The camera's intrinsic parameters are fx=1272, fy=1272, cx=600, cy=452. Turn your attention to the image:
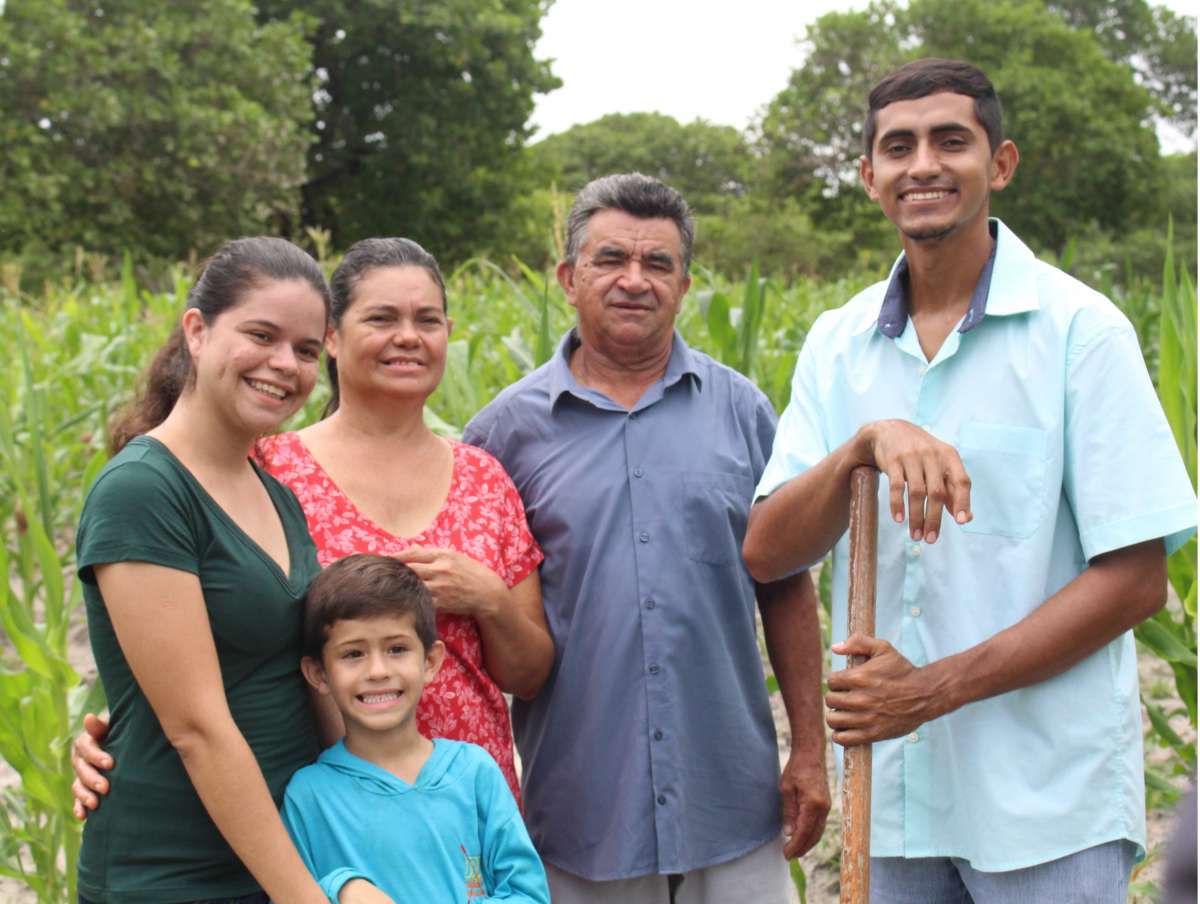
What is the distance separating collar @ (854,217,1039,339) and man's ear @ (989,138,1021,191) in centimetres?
6

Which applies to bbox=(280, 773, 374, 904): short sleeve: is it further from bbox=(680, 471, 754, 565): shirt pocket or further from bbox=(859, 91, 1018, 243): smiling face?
bbox=(859, 91, 1018, 243): smiling face

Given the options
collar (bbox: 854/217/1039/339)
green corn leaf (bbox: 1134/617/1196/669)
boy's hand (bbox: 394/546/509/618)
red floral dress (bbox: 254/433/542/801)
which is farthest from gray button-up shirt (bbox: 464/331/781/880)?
green corn leaf (bbox: 1134/617/1196/669)

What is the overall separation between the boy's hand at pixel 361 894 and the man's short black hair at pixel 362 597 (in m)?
0.31

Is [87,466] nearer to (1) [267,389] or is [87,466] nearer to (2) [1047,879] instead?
(1) [267,389]

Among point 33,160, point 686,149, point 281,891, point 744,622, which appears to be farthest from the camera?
point 686,149

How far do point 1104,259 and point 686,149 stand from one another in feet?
111

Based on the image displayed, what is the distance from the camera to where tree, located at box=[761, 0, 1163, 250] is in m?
26.8

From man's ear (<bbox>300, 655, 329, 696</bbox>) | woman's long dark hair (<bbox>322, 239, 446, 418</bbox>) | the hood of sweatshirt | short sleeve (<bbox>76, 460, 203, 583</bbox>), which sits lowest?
the hood of sweatshirt

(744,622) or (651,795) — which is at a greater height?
(744,622)

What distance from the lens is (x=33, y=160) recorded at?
17047 mm

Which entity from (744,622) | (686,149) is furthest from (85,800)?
(686,149)

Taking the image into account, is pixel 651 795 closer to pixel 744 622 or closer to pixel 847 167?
pixel 744 622

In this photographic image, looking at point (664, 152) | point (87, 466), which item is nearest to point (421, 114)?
point (87, 466)

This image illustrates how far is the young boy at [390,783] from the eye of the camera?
1.72 metres
